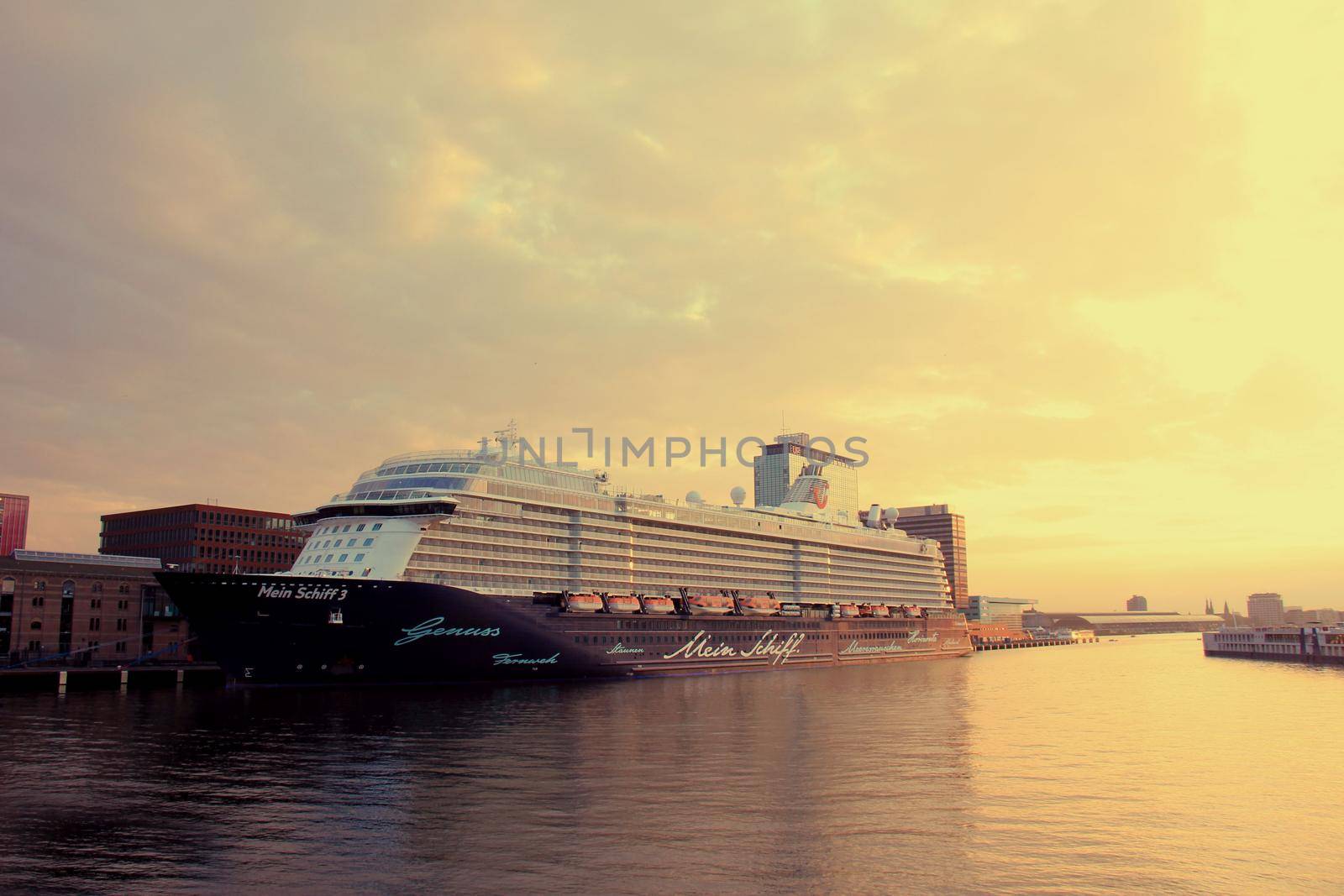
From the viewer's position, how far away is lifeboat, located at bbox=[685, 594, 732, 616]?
3410 inches

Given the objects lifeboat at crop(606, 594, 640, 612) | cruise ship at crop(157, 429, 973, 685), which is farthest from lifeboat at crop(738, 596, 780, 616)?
lifeboat at crop(606, 594, 640, 612)

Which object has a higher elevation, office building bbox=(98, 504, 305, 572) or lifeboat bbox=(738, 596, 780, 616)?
office building bbox=(98, 504, 305, 572)

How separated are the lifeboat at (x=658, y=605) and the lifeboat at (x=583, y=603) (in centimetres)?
620

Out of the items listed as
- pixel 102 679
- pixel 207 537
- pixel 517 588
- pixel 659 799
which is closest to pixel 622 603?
pixel 517 588

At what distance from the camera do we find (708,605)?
8825 cm

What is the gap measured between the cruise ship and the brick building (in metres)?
37.1

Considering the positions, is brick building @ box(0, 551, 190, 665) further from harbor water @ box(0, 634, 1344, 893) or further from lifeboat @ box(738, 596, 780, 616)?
lifeboat @ box(738, 596, 780, 616)

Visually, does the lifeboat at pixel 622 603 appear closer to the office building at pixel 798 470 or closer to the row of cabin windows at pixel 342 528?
the row of cabin windows at pixel 342 528

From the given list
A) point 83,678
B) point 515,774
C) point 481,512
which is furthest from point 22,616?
point 515,774

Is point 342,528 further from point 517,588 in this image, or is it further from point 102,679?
point 102,679

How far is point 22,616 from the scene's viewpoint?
92.4m

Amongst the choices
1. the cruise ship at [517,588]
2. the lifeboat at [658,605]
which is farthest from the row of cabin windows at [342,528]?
the lifeboat at [658,605]

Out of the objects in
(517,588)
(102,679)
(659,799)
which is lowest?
(102,679)

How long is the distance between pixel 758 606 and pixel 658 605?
57.2 ft
